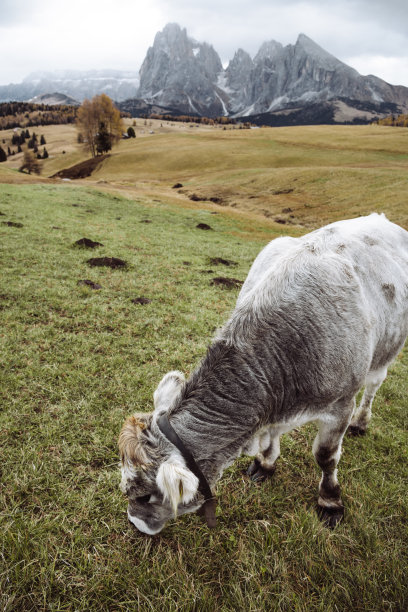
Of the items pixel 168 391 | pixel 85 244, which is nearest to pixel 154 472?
pixel 168 391

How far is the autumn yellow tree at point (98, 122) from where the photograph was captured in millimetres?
94000

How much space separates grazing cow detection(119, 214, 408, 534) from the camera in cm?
293

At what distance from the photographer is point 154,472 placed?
2865 millimetres

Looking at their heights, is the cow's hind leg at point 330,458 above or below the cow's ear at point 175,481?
below

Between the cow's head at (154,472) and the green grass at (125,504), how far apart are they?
31.2 inches

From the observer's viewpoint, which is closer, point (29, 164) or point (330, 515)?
point (330, 515)

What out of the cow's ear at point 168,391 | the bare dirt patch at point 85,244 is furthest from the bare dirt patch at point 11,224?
the cow's ear at point 168,391

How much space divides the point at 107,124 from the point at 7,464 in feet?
387

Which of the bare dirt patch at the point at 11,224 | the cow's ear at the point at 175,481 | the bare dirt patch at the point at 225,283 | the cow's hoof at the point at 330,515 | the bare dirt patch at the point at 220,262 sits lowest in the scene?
the cow's hoof at the point at 330,515

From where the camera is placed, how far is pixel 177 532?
12.5 ft

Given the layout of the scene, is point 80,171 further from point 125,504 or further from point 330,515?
point 330,515

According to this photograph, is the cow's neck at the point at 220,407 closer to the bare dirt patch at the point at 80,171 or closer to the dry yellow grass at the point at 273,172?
the dry yellow grass at the point at 273,172

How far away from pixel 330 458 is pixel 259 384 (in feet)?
6.15

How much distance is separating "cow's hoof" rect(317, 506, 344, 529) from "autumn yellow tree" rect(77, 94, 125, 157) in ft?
358
